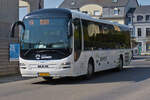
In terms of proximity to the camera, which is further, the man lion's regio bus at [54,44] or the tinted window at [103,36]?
the tinted window at [103,36]

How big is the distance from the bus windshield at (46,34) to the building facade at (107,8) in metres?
63.4

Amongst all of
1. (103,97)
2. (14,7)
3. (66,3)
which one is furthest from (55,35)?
Answer: (66,3)

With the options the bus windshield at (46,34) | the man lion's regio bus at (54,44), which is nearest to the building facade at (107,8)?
the man lion's regio bus at (54,44)

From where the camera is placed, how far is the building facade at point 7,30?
60.6 ft

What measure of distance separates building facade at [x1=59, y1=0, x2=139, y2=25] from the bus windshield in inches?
2498

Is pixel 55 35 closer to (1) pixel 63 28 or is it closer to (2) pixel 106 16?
(1) pixel 63 28

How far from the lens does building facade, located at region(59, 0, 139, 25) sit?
77.2 m

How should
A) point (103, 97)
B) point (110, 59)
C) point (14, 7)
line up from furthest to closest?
point (14, 7), point (110, 59), point (103, 97)

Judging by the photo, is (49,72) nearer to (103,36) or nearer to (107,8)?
(103,36)

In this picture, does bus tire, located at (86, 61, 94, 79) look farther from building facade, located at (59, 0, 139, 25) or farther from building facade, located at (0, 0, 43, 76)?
building facade, located at (59, 0, 139, 25)

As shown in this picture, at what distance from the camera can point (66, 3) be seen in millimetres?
83500

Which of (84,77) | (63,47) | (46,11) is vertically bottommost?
(84,77)

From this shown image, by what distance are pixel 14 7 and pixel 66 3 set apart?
5876 cm

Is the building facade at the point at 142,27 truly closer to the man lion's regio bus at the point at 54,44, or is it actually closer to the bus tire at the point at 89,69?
the bus tire at the point at 89,69
